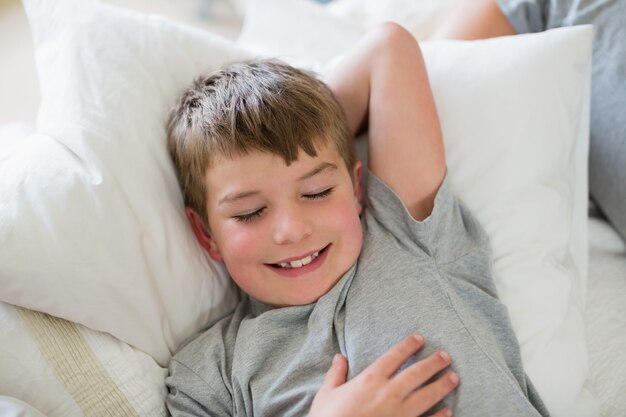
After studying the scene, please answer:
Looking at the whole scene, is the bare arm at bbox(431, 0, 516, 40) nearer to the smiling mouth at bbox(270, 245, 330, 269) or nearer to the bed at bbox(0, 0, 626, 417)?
the bed at bbox(0, 0, 626, 417)

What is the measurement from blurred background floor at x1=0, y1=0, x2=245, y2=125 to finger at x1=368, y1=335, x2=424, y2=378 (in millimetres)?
1038

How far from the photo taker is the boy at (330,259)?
2.58ft

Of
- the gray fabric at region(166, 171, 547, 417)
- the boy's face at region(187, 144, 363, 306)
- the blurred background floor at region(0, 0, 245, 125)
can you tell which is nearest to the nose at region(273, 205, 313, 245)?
the boy's face at region(187, 144, 363, 306)

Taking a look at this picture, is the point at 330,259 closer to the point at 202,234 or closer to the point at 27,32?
the point at 202,234

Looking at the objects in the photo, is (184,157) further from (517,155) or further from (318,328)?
(517,155)

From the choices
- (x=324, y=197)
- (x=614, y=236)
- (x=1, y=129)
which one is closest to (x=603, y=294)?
(x=614, y=236)

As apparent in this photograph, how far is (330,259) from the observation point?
34.2 inches

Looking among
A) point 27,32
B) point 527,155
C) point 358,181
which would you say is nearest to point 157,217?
point 358,181

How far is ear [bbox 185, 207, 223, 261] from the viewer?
0.94 meters

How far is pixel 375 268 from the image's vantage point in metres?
0.87

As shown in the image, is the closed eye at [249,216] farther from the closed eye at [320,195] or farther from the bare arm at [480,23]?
Result: the bare arm at [480,23]

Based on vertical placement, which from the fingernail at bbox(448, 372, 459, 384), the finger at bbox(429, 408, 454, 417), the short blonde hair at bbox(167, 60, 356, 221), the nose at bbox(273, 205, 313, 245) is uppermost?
the short blonde hair at bbox(167, 60, 356, 221)

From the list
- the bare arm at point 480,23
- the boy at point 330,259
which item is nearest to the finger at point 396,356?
the boy at point 330,259

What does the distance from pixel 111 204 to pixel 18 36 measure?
106cm
